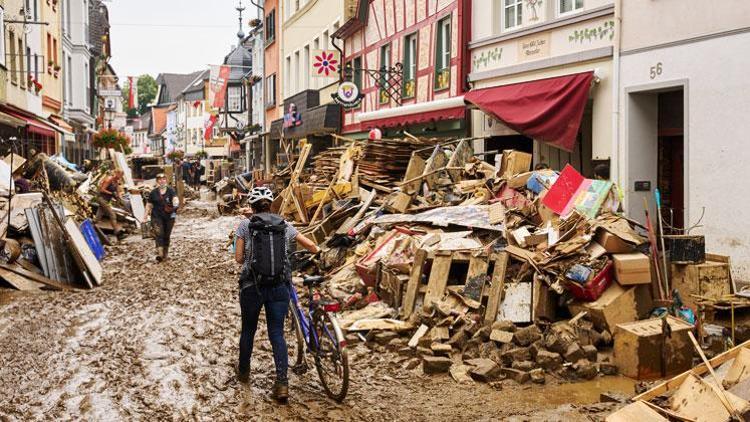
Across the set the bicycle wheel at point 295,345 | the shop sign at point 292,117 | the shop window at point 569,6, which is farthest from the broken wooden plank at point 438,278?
the shop sign at point 292,117

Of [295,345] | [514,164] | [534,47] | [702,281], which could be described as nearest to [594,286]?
[702,281]

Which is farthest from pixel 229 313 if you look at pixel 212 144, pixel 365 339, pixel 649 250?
pixel 212 144

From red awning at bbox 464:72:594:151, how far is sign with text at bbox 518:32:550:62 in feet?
1.82

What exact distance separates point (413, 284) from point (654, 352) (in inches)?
116

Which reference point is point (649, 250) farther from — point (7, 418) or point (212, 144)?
point (212, 144)

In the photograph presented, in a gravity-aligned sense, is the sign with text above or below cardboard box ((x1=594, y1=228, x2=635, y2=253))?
above

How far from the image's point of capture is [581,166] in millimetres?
16062

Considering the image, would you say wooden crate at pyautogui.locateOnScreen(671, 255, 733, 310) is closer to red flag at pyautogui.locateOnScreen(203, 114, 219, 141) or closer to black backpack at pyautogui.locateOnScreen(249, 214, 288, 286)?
black backpack at pyautogui.locateOnScreen(249, 214, 288, 286)

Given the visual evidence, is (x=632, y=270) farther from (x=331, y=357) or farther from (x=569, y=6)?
(x=569, y=6)

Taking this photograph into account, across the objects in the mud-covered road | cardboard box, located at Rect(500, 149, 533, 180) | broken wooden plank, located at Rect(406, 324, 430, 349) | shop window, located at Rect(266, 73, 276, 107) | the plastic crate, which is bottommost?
the mud-covered road

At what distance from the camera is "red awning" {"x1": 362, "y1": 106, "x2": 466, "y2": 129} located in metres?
18.7

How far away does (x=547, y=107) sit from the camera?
47.5 feet

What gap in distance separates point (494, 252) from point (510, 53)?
806cm

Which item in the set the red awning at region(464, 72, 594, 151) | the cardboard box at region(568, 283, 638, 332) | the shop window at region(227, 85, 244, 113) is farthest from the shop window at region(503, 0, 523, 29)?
the shop window at region(227, 85, 244, 113)
